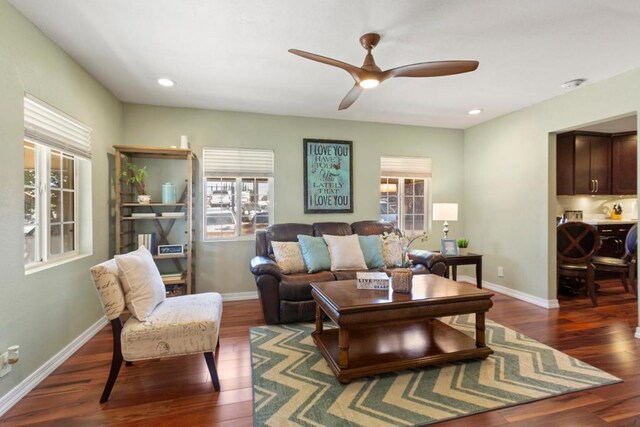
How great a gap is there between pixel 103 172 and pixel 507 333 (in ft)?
14.1

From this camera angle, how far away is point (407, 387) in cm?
200

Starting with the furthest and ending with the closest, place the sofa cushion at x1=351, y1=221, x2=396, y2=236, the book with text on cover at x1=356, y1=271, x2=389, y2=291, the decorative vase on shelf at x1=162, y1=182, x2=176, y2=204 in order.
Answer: the sofa cushion at x1=351, y1=221, x2=396, y2=236 → the decorative vase on shelf at x1=162, y1=182, x2=176, y2=204 → the book with text on cover at x1=356, y1=271, x2=389, y2=291

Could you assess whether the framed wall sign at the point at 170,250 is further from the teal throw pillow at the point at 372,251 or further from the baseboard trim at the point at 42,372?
the teal throw pillow at the point at 372,251

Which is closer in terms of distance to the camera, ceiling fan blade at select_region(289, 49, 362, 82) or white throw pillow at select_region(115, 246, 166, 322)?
ceiling fan blade at select_region(289, 49, 362, 82)

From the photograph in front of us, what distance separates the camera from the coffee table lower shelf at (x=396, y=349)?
6.86ft

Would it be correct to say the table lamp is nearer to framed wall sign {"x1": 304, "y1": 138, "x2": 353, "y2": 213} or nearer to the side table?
the side table

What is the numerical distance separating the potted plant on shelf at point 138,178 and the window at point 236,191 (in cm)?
69

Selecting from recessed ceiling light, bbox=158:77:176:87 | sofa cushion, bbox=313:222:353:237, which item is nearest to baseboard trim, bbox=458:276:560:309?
sofa cushion, bbox=313:222:353:237

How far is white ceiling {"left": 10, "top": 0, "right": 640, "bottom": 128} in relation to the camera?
196 cm

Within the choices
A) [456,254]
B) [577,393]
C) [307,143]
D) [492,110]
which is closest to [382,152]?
[307,143]

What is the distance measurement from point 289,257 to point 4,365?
2.28m

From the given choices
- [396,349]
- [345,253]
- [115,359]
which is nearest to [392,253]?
[345,253]

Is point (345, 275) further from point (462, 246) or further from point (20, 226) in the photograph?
point (20, 226)

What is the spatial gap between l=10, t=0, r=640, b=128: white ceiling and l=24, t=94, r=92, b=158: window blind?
0.54m
